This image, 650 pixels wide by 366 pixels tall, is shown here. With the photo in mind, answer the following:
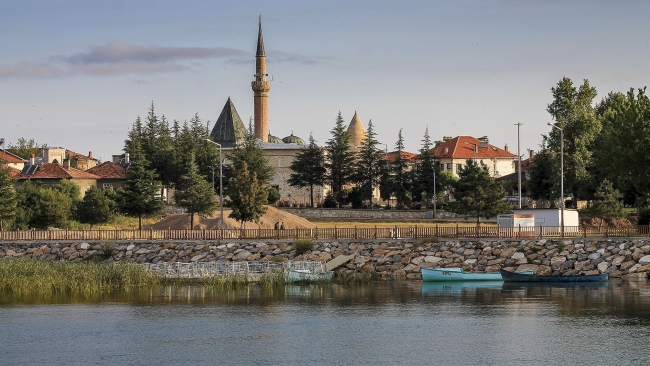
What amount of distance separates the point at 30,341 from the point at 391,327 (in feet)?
43.3

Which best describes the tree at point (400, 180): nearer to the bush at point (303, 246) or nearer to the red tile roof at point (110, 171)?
the red tile roof at point (110, 171)

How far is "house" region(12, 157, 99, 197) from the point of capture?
96812 millimetres

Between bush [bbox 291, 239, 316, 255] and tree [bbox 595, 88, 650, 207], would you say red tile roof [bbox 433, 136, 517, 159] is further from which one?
bush [bbox 291, 239, 316, 255]

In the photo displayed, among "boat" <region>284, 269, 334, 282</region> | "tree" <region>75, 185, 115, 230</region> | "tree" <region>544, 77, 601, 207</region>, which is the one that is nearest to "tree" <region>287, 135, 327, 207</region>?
"tree" <region>544, 77, 601, 207</region>

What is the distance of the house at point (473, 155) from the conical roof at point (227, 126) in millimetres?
26423

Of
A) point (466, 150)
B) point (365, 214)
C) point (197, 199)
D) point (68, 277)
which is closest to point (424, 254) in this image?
point (68, 277)

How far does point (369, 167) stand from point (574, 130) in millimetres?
23984

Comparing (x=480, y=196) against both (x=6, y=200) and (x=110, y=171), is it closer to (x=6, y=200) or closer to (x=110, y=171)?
(x=6, y=200)

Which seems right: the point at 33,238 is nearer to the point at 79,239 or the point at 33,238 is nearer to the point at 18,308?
the point at 79,239

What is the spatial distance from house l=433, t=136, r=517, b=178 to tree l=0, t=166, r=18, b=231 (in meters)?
69.0

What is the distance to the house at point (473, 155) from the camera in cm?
12862

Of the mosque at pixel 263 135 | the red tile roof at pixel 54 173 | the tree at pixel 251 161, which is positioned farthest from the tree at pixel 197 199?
the mosque at pixel 263 135

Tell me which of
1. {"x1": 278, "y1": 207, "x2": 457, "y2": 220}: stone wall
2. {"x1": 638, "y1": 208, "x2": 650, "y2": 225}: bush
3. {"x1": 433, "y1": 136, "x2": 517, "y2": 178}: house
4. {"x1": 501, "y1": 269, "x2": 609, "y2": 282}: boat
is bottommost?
{"x1": 501, "y1": 269, "x2": 609, "y2": 282}: boat

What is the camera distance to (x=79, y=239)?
5956 cm
